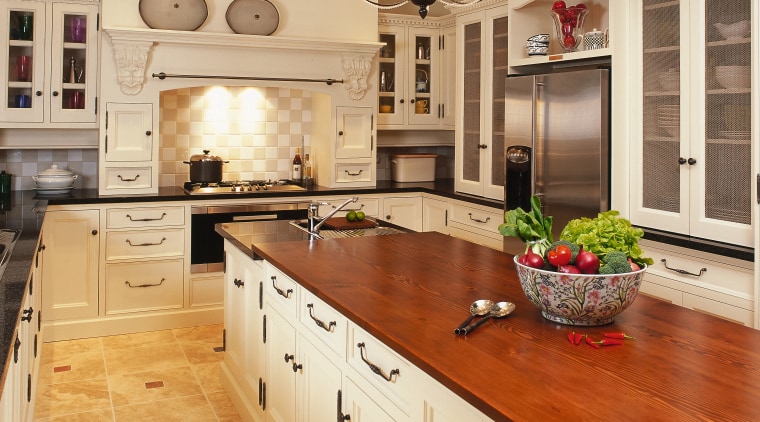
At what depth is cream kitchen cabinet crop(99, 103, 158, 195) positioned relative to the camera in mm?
5059

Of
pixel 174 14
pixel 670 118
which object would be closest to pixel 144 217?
pixel 174 14

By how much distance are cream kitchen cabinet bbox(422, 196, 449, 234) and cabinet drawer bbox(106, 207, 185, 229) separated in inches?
74.3

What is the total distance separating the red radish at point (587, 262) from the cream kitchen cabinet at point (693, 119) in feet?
5.17

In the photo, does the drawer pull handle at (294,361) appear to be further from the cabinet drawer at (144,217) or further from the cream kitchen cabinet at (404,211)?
the cream kitchen cabinet at (404,211)

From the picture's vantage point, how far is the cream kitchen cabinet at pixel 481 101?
17.1ft

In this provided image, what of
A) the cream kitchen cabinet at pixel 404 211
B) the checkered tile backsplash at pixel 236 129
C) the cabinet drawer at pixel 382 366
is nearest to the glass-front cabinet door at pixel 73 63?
the checkered tile backsplash at pixel 236 129

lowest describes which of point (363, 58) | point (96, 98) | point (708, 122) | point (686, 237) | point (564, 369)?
point (564, 369)

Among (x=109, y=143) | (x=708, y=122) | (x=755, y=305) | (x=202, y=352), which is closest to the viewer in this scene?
(x=755, y=305)

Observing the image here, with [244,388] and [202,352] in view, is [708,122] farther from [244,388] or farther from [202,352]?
[202,352]

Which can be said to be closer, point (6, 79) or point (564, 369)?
point (564, 369)

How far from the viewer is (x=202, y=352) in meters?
4.72

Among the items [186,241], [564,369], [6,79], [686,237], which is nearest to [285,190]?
[186,241]

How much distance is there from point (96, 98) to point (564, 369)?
14.1ft

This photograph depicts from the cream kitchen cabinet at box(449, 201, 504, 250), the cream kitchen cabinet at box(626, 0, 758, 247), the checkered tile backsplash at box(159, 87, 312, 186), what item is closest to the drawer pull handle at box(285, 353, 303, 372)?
the cream kitchen cabinet at box(626, 0, 758, 247)
